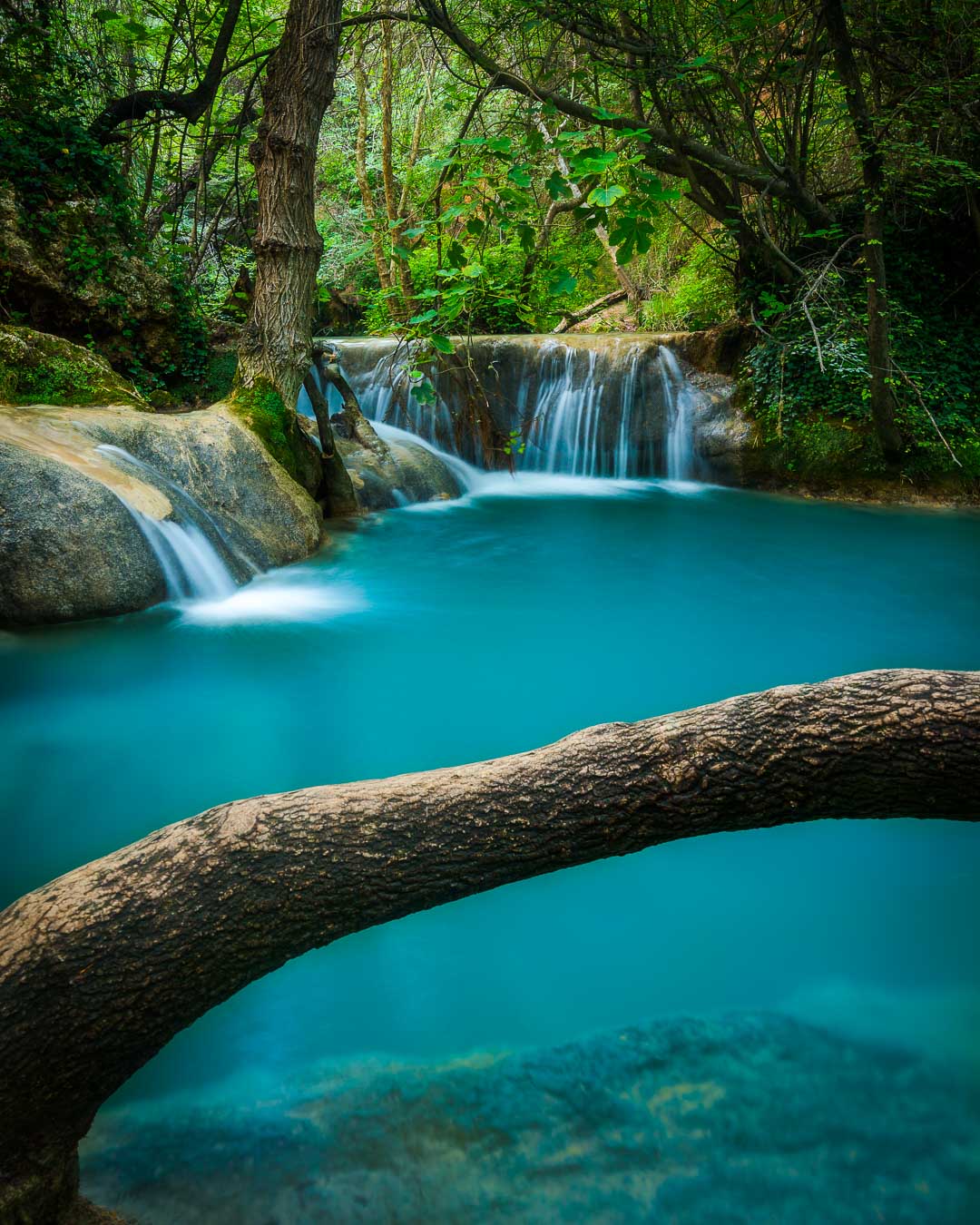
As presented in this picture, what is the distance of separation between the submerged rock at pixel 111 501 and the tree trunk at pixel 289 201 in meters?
0.79

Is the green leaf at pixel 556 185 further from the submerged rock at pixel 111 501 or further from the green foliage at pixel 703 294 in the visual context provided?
the green foliage at pixel 703 294

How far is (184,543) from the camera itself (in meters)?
6.66

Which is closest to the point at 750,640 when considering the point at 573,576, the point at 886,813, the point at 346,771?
the point at 573,576

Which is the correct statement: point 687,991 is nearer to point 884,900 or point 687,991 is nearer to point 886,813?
point 884,900

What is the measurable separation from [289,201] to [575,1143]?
792cm

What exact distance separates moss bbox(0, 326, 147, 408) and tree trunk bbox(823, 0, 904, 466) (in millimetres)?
7223

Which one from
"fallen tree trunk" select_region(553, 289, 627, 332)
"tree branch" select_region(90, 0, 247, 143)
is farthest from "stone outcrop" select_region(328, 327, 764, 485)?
"fallen tree trunk" select_region(553, 289, 627, 332)

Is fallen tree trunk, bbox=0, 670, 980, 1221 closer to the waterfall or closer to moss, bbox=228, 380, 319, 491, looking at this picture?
the waterfall

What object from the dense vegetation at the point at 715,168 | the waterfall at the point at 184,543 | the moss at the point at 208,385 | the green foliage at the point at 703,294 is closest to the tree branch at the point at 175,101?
the dense vegetation at the point at 715,168

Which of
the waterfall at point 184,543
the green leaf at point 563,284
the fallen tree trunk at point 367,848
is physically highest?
the green leaf at point 563,284

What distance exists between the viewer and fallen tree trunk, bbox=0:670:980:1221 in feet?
5.27

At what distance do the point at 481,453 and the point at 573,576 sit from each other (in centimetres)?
453

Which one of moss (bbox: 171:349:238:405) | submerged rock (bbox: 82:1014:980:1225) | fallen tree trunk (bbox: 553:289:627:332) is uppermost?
fallen tree trunk (bbox: 553:289:627:332)

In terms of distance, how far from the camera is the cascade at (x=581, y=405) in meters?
11.8
